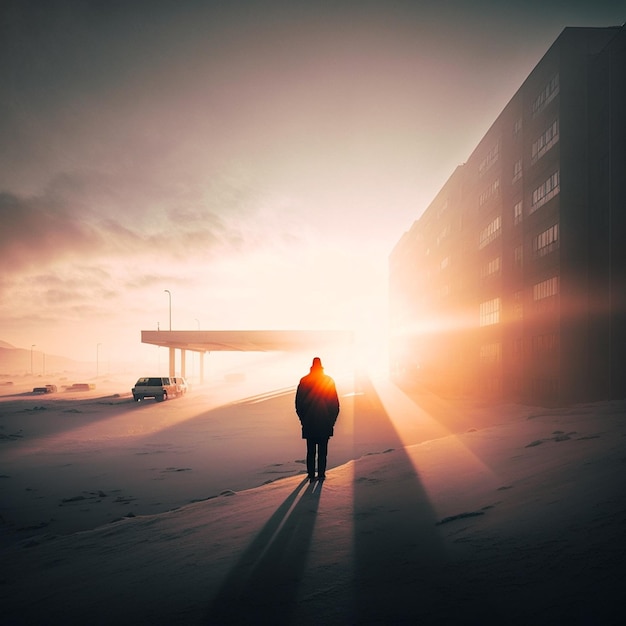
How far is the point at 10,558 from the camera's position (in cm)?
532

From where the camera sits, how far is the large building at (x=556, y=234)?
26.1 meters

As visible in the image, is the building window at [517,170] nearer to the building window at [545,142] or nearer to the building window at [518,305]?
the building window at [545,142]

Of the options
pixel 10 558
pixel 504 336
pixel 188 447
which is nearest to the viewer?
pixel 10 558

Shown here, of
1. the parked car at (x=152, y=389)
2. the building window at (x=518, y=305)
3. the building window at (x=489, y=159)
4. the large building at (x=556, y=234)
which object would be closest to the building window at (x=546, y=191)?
the large building at (x=556, y=234)

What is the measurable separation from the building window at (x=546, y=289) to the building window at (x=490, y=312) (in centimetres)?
586

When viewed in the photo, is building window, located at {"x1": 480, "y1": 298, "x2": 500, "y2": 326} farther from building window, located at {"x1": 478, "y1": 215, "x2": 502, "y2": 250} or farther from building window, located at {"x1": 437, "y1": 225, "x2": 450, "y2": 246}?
building window, located at {"x1": 437, "y1": 225, "x2": 450, "y2": 246}

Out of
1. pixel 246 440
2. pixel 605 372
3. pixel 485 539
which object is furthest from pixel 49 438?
pixel 605 372

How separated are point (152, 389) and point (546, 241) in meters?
30.9

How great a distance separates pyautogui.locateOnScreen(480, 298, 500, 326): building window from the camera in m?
36.6

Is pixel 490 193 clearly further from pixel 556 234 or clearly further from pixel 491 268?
pixel 556 234

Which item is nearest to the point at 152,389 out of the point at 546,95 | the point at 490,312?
the point at 490,312

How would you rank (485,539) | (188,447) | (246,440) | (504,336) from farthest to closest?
(504,336) < (246,440) < (188,447) < (485,539)

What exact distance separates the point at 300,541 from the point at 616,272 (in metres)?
28.5

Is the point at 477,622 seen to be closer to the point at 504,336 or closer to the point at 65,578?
the point at 65,578
